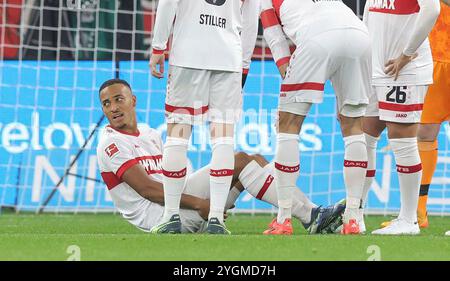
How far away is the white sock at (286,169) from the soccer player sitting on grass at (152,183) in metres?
0.24

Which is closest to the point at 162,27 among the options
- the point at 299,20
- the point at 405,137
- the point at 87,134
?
the point at 299,20

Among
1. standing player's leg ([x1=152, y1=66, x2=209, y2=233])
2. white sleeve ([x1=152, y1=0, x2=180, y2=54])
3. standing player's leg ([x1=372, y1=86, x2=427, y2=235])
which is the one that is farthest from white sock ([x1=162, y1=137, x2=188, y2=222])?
standing player's leg ([x1=372, y1=86, x2=427, y2=235])

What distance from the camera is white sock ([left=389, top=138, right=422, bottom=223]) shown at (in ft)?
22.7

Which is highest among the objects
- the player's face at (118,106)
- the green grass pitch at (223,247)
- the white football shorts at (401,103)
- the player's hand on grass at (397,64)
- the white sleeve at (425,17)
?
the white sleeve at (425,17)

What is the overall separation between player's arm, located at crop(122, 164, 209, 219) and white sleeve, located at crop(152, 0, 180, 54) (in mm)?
848

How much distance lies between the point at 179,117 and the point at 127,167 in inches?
23.2

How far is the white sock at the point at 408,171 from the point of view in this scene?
22.7 ft

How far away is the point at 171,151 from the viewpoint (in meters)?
6.80

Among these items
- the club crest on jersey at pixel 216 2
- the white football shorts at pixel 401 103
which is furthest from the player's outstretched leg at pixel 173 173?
the white football shorts at pixel 401 103

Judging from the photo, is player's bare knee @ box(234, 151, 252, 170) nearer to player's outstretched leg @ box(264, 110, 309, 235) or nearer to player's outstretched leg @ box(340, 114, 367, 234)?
player's outstretched leg @ box(264, 110, 309, 235)

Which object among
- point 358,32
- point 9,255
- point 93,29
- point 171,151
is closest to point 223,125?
point 171,151

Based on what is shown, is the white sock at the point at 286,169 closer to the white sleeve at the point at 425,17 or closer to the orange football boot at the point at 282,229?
the orange football boot at the point at 282,229

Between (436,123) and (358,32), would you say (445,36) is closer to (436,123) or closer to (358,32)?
(436,123)

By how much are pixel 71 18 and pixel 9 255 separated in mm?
6346
